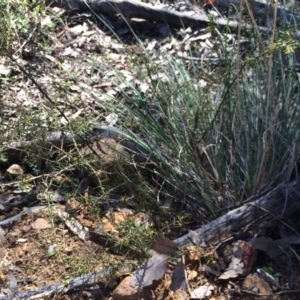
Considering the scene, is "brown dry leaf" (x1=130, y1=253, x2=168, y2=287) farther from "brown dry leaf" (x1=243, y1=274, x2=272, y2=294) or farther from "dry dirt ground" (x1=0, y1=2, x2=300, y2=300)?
"brown dry leaf" (x1=243, y1=274, x2=272, y2=294)

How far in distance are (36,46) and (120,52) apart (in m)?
0.61

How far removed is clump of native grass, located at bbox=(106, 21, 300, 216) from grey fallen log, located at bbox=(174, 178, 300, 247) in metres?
0.11

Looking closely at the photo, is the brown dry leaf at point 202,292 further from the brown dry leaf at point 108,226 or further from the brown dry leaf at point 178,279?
the brown dry leaf at point 108,226

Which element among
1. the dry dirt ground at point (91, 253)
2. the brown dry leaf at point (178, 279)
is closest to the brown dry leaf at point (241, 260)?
the dry dirt ground at point (91, 253)

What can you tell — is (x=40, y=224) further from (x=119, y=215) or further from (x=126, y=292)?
(x=126, y=292)

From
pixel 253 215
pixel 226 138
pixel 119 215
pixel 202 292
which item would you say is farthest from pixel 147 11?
pixel 202 292

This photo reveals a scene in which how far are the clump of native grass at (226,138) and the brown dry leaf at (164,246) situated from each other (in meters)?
0.37

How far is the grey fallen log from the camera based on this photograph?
259cm

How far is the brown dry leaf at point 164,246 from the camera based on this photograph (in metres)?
2.37

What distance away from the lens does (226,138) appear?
110 inches

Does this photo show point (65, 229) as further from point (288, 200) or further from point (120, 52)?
point (120, 52)

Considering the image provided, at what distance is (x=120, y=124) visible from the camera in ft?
9.76

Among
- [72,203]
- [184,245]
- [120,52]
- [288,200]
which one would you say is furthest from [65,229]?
[120,52]

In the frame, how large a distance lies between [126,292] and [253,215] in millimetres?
633
